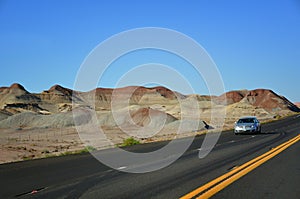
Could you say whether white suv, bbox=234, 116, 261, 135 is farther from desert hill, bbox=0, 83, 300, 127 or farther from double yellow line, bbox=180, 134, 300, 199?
desert hill, bbox=0, 83, 300, 127

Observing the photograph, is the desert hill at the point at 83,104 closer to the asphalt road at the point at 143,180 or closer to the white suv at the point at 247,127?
the white suv at the point at 247,127

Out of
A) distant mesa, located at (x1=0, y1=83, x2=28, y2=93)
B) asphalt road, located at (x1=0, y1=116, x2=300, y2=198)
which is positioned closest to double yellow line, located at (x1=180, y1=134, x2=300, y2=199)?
asphalt road, located at (x1=0, y1=116, x2=300, y2=198)

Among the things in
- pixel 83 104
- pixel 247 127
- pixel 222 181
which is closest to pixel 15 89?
pixel 83 104

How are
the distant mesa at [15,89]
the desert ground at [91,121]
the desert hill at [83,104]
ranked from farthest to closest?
the distant mesa at [15,89]
the desert hill at [83,104]
the desert ground at [91,121]

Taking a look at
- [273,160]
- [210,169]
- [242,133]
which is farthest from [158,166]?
[242,133]

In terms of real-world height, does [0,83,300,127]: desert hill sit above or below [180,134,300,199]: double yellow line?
above

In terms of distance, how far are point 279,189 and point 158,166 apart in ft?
16.4

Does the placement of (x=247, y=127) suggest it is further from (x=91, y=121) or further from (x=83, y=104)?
(x=83, y=104)

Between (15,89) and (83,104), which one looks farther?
(15,89)

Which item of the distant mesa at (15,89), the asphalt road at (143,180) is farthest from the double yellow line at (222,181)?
the distant mesa at (15,89)

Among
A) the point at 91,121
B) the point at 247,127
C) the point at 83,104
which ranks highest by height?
the point at 83,104

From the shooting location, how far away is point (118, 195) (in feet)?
26.6

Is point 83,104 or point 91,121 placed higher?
point 83,104

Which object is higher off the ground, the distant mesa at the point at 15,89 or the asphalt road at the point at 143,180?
the distant mesa at the point at 15,89
